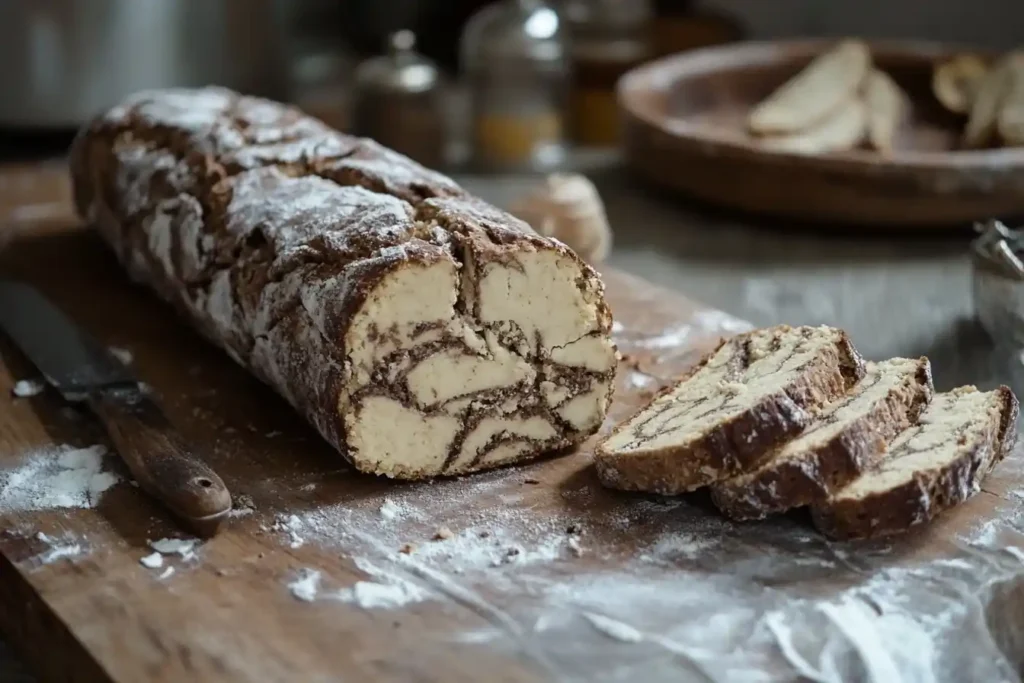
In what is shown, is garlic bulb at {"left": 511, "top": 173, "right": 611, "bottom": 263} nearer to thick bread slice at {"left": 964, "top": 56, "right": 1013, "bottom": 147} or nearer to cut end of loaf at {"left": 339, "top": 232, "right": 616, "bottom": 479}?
cut end of loaf at {"left": 339, "top": 232, "right": 616, "bottom": 479}

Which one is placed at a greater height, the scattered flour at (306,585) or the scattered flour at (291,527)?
the scattered flour at (306,585)

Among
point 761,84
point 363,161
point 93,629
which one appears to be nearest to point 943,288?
point 761,84

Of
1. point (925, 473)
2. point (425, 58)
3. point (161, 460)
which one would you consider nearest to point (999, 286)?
point (925, 473)

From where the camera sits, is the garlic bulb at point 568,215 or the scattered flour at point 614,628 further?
the garlic bulb at point 568,215

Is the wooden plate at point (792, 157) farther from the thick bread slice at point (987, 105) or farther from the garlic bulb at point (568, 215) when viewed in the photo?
the garlic bulb at point (568, 215)

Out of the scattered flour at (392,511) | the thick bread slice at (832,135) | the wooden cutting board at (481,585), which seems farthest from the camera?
the thick bread slice at (832,135)

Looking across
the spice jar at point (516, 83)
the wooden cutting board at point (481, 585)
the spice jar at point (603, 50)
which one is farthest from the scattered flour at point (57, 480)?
the spice jar at point (603, 50)

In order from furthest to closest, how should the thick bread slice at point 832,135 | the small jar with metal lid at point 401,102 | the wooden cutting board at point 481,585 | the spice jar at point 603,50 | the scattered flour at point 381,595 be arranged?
the spice jar at point 603,50, the small jar with metal lid at point 401,102, the thick bread slice at point 832,135, the scattered flour at point 381,595, the wooden cutting board at point 481,585

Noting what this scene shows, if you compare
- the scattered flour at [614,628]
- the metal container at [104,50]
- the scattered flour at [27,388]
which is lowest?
the scattered flour at [614,628]
